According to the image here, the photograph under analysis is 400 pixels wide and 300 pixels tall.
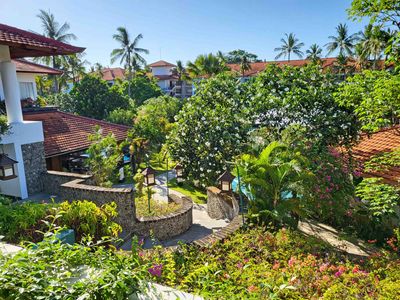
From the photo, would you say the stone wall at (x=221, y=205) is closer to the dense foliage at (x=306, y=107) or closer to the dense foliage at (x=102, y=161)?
the dense foliage at (x=306, y=107)

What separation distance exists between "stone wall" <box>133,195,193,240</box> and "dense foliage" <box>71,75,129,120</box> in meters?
21.8

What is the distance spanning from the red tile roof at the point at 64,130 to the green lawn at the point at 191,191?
4.44 metres

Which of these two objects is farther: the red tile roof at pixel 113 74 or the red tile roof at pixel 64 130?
the red tile roof at pixel 113 74

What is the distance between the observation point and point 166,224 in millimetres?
10758

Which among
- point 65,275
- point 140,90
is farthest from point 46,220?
point 140,90

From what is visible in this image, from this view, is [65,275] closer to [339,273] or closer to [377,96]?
[339,273]

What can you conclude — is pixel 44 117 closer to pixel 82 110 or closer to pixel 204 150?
pixel 204 150

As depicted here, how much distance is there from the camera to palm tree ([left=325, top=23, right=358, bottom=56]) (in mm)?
54344

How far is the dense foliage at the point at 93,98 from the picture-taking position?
30125 millimetres

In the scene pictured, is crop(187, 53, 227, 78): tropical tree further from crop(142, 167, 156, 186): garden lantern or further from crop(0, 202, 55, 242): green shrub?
crop(0, 202, 55, 242): green shrub

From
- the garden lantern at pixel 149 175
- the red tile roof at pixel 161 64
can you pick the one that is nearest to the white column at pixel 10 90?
the garden lantern at pixel 149 175

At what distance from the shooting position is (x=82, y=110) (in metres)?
30.2

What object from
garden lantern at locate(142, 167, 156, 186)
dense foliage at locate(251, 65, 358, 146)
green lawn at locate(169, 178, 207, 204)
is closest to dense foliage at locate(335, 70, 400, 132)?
dense foliage at locate(251, 65, 358, 146)

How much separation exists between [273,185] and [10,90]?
1056 centimetres
